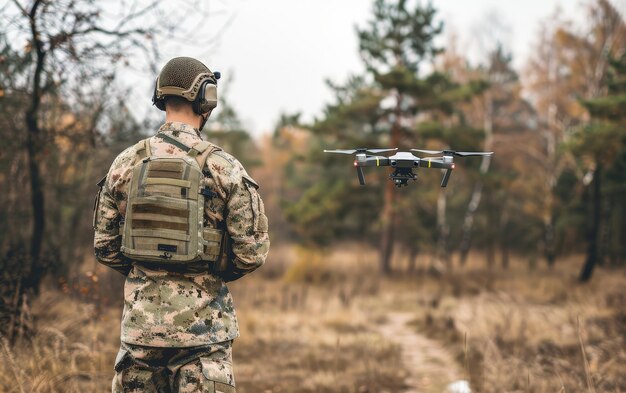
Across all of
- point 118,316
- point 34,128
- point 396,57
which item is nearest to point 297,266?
point 396,57

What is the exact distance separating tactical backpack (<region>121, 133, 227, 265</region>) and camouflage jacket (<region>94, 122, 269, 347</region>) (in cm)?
9

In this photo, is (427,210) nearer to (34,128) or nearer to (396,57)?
(396,57)

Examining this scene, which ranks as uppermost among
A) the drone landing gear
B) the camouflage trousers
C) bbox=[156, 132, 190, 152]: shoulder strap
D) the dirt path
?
bbox=[156, 132, 190, 152]: shoulder strap

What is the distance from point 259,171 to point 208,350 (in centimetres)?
4979

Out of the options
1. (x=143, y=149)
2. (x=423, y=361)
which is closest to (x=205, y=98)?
(x=143, y=149)

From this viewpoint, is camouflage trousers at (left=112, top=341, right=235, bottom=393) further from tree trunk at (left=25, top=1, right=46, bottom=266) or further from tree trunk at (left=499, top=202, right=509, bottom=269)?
tree trunk at (left=499, top=202, right=509, bottom=269)

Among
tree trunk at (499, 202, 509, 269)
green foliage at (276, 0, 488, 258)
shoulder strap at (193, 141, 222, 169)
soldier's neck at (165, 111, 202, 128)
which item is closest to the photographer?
shoulder strap at (193, 141, 222, 169)

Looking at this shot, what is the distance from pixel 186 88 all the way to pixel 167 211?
623mm

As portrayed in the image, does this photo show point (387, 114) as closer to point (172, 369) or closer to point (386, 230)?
point (386, 230)

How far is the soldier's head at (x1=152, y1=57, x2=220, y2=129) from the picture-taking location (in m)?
2.79

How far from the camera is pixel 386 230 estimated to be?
1966cm

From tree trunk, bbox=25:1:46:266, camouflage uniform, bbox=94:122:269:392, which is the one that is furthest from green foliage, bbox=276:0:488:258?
camouflage uniform, bbox=94:122:269:392

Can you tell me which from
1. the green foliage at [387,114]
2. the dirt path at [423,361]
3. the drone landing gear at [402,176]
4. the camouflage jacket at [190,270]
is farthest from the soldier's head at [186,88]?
the green foliage at [387,114]

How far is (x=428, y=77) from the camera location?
1739 cm
